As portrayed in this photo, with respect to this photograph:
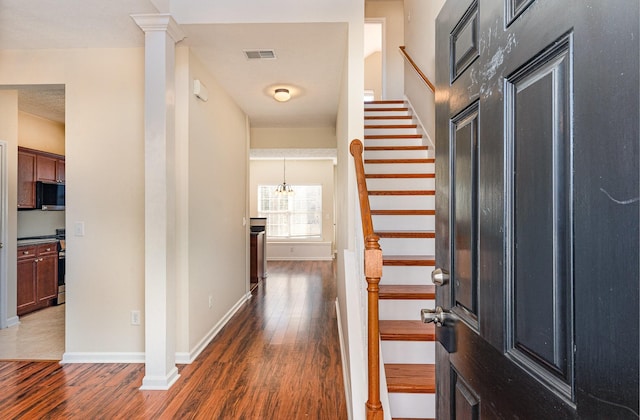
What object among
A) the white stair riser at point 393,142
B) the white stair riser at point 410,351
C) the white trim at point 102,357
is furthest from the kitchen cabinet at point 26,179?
the white stair riser at point 410,351

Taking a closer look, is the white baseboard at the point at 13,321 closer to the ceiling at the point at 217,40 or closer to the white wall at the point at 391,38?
the ceiling at the point at 217,40

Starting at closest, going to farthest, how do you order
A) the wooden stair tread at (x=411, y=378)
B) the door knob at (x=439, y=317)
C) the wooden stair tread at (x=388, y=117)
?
the door knob at (x=439, y=317), the wooden stair tread at (x=411, y=378), the wooden stair tread at (x=388, y=117)

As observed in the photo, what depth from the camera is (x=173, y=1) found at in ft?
8.60

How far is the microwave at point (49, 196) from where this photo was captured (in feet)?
15.1

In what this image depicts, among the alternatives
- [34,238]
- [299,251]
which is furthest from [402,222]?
[299,251]

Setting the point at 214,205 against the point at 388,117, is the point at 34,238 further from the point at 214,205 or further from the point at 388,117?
the point at 388,117

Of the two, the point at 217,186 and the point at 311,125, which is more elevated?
the point at 311,125

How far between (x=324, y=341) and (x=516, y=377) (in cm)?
301

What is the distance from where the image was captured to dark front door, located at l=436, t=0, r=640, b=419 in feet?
1.37

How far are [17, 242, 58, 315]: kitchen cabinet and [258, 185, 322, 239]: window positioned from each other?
17.5ft

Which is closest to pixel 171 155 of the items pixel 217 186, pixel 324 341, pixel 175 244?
pixel 175 244

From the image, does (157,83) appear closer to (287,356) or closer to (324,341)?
(287,356)

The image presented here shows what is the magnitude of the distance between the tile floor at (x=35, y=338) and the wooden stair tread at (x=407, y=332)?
293cm

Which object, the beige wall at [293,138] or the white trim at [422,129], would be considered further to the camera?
the beige wall at [293,138]
